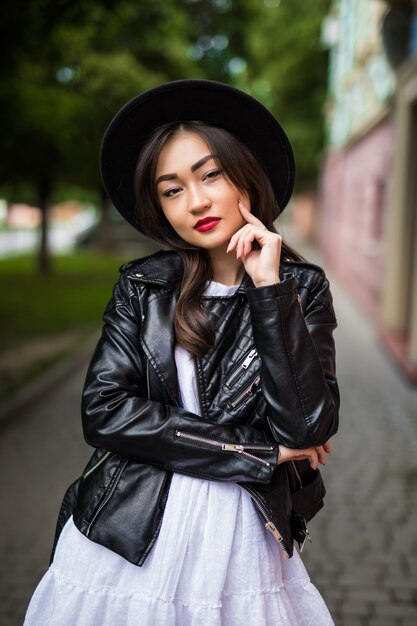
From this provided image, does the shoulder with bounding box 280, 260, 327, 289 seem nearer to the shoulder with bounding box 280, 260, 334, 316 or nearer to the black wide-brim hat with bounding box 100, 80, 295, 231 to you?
the shoulder with bounding box 280, 260, 334, 316

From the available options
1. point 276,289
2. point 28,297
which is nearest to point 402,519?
point 276,289

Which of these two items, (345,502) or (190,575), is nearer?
(190,575)

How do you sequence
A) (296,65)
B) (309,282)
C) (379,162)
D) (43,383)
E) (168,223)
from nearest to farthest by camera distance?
1. (309,282)
2. (168,223)
3. (43,383)
4. (379,162)
5. (296,65)

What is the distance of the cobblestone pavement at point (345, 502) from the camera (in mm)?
3520

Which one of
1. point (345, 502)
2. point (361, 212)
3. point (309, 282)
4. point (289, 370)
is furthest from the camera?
point (361, 212)

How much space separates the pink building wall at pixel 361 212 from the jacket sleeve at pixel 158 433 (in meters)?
9.18

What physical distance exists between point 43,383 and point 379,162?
23.9 feet

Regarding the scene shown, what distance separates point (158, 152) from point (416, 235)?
8387 millimetres

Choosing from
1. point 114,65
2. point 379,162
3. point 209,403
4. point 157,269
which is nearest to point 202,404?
point 209,403

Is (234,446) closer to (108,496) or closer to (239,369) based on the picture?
(239,369)

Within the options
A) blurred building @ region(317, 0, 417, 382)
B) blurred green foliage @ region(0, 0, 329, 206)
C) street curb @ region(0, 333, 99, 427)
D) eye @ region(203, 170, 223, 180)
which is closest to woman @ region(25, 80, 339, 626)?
eye @ region(203, 170, 223, 180)

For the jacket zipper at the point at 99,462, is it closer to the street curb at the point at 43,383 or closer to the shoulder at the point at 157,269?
the shoulder at the point at 157,269

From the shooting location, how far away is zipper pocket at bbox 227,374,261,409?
175cm

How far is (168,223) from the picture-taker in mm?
1996
